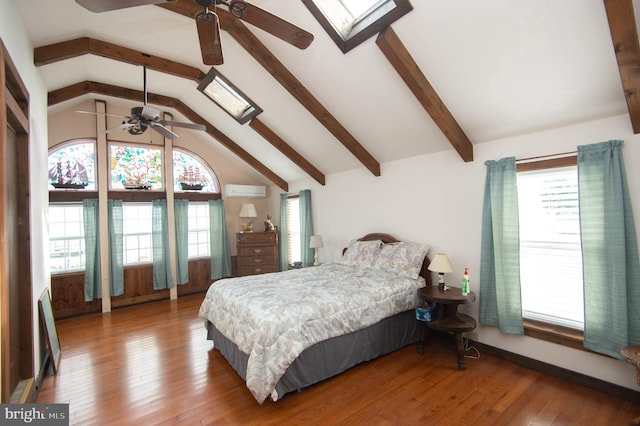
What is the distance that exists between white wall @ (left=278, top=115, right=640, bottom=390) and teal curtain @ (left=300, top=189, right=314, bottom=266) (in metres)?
0.35

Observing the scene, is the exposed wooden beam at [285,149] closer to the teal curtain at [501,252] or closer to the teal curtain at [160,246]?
the teal curtain at [160,246]

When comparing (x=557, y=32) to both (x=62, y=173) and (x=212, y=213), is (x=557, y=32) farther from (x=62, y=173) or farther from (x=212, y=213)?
(x=62, y=173)

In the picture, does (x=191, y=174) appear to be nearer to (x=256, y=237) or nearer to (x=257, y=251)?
(x=256, y=237)

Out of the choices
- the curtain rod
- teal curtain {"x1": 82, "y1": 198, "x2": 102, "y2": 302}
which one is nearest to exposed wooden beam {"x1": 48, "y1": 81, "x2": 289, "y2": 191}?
teal curtain {"x1": 82, "y1": 198, "x2": 102, "y2": 302}

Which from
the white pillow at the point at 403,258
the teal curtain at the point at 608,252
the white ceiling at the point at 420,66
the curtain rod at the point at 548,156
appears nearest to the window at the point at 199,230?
the white ceiling at the point at 420,66

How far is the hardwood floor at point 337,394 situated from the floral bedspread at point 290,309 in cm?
38

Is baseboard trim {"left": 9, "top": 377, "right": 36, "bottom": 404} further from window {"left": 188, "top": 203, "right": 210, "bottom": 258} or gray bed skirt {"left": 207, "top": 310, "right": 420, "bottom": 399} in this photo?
window {"left": 188, "top": 203, "right": 210, "bottom": 258}

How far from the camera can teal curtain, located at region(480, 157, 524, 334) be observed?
9.33 ft

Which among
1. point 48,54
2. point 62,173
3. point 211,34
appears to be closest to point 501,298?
point 211,34

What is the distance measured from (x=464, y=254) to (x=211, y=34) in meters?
3.20

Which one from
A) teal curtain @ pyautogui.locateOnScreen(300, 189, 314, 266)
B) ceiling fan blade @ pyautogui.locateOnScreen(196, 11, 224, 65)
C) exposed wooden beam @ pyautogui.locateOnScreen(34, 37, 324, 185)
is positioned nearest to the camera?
ceiling fan blade @ pyautogui.locateOnScreen(196, 11, 224, 65)

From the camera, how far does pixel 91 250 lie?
476 cm

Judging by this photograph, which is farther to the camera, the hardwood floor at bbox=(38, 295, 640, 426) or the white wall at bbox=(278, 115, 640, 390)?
the white wall at bbox=(278, 115, 640, 390)

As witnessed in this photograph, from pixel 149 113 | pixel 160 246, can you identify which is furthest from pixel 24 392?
pixel 160 246
